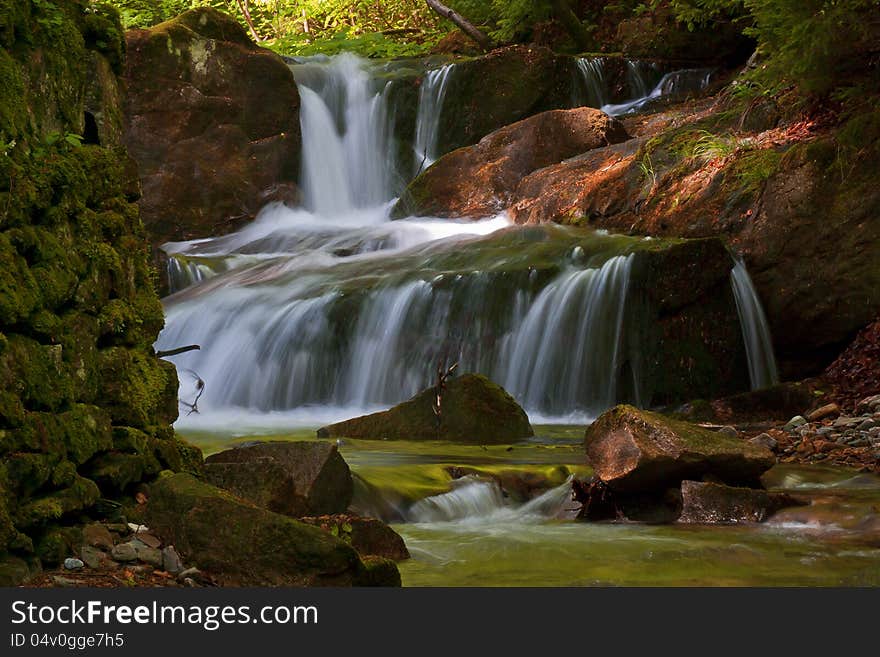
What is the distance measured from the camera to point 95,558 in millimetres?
3730

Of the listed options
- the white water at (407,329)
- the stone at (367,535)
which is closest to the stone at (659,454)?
the stone at (367,535)

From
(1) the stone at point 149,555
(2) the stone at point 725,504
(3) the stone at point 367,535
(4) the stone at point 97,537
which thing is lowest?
(2) the stone at point 725,504

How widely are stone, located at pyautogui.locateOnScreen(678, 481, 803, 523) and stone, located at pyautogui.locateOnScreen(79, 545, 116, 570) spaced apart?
11.2 feet

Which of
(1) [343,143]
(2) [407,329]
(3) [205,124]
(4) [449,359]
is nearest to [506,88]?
(1) [343,143]

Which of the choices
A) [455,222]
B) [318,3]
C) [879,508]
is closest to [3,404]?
[879,508]

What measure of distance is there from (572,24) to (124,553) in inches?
714

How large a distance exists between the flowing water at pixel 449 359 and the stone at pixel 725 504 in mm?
178

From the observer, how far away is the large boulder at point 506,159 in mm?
15789

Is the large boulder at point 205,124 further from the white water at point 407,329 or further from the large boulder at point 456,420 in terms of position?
the large boulder at point 456,420

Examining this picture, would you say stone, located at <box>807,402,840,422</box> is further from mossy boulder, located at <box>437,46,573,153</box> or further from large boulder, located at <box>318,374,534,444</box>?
mossy boulder, located at <box>437,46,573,153</box>

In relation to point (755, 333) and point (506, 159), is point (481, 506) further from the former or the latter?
point (506, 159)

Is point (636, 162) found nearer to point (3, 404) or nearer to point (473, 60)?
point (473, 60)

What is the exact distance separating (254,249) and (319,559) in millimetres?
12883

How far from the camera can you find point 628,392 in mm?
10656
